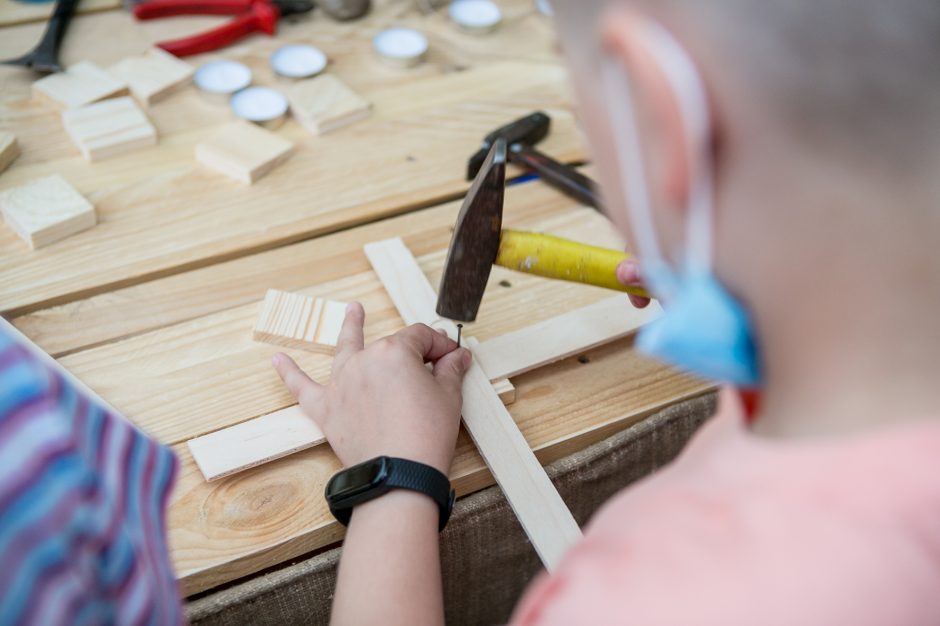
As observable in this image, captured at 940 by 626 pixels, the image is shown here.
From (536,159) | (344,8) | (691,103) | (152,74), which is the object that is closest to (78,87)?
(152,74)

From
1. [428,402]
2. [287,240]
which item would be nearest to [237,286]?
[287,240]

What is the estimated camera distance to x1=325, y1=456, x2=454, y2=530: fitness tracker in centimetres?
85

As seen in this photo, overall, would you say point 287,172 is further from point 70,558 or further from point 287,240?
point 70,558

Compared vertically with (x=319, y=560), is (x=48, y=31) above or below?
above

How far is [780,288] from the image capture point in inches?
19.7

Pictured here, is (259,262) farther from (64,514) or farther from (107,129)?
(64,514)

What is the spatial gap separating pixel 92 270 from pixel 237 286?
7.5 inches

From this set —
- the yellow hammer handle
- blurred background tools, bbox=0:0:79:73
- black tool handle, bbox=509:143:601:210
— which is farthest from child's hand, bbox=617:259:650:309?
blurred background tools, bbox=0:0:79:73

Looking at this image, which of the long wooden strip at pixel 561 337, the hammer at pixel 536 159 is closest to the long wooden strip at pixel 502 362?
the long wooden strip at pixel 561 337

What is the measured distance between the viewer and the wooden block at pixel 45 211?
1143mm

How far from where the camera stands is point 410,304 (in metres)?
1.09

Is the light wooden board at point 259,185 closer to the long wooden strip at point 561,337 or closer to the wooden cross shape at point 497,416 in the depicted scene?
the wooden cross shape at point 497,416

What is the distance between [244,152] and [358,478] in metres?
0.62

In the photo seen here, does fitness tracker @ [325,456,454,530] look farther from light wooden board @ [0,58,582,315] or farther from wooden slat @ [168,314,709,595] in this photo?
light wooden board @ [0,58,582,315]
